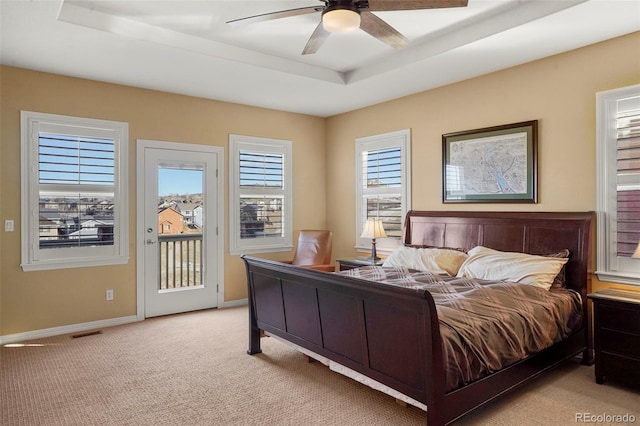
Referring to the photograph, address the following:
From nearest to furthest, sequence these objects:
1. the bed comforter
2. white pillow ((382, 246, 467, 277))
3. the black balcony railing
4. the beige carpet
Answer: the bed comforter, the beige carpet, white pillow ((382, 246, 467, 277)), the black balcony railing

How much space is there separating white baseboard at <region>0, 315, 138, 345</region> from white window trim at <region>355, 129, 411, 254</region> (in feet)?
10.3

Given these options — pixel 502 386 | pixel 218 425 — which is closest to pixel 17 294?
pixel 218 425

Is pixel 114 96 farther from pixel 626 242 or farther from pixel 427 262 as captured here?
pixel 626 242

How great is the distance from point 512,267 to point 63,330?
452cm

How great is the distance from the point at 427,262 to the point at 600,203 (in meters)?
1.55

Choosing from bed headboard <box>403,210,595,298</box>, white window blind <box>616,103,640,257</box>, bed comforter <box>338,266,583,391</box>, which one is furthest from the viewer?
bed headboard <box>403,210,595,298</box>

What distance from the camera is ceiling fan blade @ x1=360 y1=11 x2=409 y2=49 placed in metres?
2.67

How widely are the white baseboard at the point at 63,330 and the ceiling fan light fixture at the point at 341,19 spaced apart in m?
3.97

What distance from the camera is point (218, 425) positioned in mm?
2486

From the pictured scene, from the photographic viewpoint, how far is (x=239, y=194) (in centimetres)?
556

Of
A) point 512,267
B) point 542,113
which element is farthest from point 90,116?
point 542,113

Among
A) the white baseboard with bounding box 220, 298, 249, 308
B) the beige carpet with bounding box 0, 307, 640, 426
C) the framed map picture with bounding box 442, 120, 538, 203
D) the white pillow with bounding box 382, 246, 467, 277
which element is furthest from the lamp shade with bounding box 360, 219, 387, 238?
the white baseboard with bounding box 220, 298, 249, 308

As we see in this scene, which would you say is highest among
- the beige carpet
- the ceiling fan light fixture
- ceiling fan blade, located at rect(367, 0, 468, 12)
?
ceiling fan blade, located at rect(367, 0, 468, 12)

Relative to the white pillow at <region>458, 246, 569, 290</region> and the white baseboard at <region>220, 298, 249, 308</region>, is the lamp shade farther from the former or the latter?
the white baseboard at <region>220, 298, 249, 308</region>
